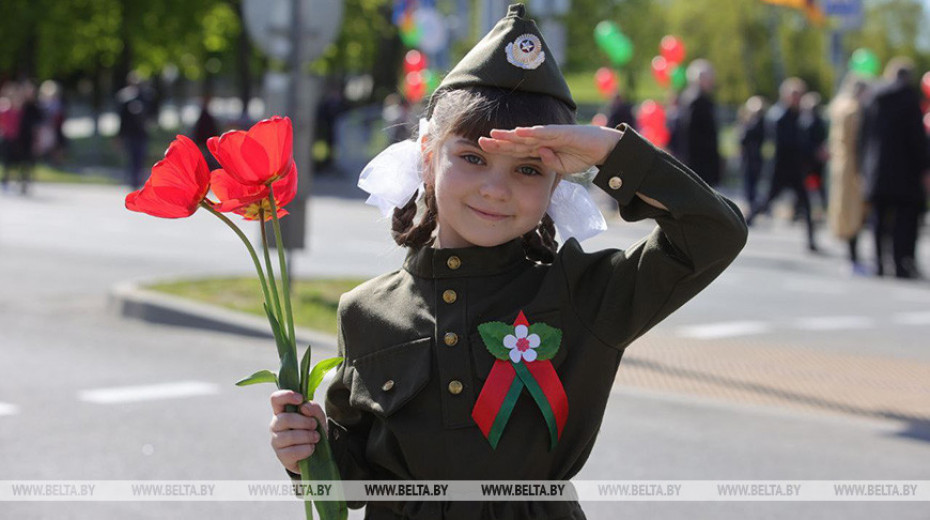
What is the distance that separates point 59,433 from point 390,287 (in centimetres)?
434

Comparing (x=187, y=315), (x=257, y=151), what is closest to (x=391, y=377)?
(x=257, y=151)

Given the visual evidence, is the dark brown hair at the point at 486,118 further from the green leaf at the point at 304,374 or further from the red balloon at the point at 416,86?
the red balloon at the point at 416,86

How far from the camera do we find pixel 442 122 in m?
2.71

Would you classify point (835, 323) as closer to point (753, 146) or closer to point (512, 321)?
point (512, 321)

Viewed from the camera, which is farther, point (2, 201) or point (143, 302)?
point (2, 201)

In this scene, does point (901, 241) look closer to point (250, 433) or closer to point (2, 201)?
point (250, 433)

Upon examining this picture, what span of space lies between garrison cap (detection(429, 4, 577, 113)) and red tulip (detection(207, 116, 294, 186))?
0.44 meters

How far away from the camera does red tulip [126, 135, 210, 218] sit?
7.93 ft

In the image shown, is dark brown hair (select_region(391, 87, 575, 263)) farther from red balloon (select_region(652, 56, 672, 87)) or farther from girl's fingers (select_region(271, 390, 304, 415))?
red balloon (select_region(652, 56, 672, 87))

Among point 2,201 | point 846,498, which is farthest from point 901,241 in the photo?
point 2,201

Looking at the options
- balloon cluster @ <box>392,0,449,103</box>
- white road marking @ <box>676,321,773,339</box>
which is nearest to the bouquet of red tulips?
white road marking @ <box>676,321,773,339</box>

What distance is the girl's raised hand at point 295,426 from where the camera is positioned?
250 cm

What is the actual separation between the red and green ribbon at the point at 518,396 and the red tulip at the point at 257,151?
544 mm

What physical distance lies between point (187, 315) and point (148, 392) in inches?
88.9
